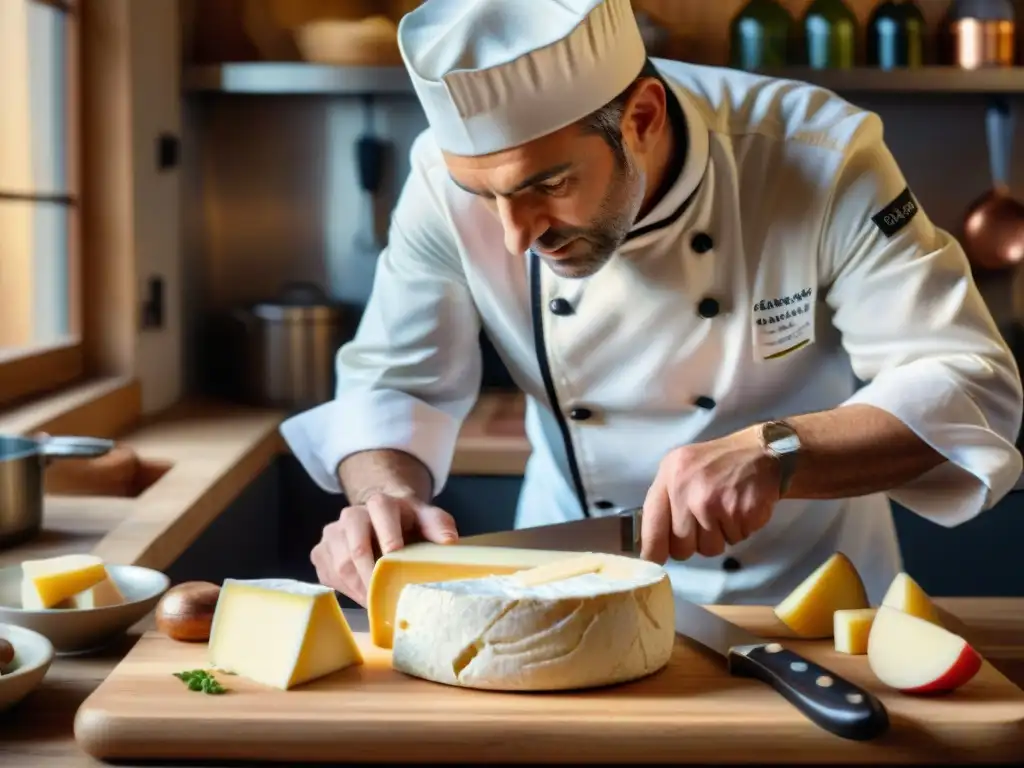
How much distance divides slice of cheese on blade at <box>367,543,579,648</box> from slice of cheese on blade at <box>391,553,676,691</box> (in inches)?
3.0

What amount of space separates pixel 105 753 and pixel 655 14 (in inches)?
94.2

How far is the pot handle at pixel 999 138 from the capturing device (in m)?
3.01

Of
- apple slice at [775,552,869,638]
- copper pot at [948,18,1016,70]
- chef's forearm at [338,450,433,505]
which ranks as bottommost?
apple slice at [775,552,869,638]

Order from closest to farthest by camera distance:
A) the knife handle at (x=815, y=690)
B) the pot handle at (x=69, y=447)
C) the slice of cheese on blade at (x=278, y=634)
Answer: the knife handle at (x=815, y=690), the slice of cheese on blade at (x=278, y=634), the pot handle at (x=69, y=447)

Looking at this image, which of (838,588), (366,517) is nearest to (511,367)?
(366,517)

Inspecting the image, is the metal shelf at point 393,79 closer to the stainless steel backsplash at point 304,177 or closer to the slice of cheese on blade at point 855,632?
the stainless steel backsplash at point 304,177

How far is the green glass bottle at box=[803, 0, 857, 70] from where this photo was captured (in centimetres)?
281

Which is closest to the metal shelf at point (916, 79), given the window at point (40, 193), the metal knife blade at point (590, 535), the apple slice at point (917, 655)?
the window at point (40, 193)

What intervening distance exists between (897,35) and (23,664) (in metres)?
2.32

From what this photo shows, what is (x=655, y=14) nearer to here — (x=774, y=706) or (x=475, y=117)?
(x=475, y=117)

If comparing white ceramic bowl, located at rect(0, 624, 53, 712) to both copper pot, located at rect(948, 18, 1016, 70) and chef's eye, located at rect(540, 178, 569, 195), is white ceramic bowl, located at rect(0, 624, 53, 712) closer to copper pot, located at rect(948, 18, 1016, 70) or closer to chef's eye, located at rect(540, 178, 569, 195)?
chef's eye, located at rect(540, 178, 569, 195)

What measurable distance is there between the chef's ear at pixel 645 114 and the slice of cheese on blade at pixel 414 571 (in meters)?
0.48

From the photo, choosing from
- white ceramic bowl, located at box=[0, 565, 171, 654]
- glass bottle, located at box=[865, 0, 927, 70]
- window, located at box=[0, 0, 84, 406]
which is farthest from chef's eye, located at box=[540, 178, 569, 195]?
glass bottle, located at box=[865, 0, 927, 70]

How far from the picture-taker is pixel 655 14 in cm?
302
